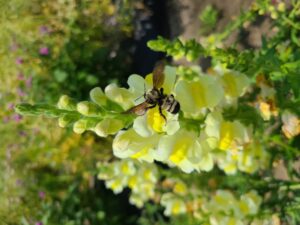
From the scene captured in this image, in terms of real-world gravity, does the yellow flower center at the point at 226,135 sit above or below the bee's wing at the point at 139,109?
below

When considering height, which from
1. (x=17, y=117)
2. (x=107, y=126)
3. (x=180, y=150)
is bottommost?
(x=180, y=150)

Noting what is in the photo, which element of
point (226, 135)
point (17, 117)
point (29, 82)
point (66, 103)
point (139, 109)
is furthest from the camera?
point (17, 117)

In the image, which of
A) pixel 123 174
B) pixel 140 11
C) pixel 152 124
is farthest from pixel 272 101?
pixel 140 11

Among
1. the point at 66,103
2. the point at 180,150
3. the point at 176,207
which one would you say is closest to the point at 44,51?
the point at 176,207

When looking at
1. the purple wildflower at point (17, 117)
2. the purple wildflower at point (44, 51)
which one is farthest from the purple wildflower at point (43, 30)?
the purple wildflower at point (17, 117)

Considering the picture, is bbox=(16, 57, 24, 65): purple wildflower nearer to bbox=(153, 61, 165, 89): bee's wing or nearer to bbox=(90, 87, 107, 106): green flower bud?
bbox=(90, 87, 107, 106): green flower bud

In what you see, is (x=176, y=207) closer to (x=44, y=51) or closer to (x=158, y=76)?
(x=158, y=76)

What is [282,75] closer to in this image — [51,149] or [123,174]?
[123,174]

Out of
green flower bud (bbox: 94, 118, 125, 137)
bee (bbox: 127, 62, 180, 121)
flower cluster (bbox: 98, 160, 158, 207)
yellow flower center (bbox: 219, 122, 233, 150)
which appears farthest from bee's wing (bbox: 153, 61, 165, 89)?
flower cluster (bbox: 98, 160, 158, 207)

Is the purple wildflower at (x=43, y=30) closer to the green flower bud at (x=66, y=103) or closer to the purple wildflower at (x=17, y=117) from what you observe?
the purple wildflower at (x=17, y=117)

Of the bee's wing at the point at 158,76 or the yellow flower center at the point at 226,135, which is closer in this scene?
the bee's wing at the point at 158,76
